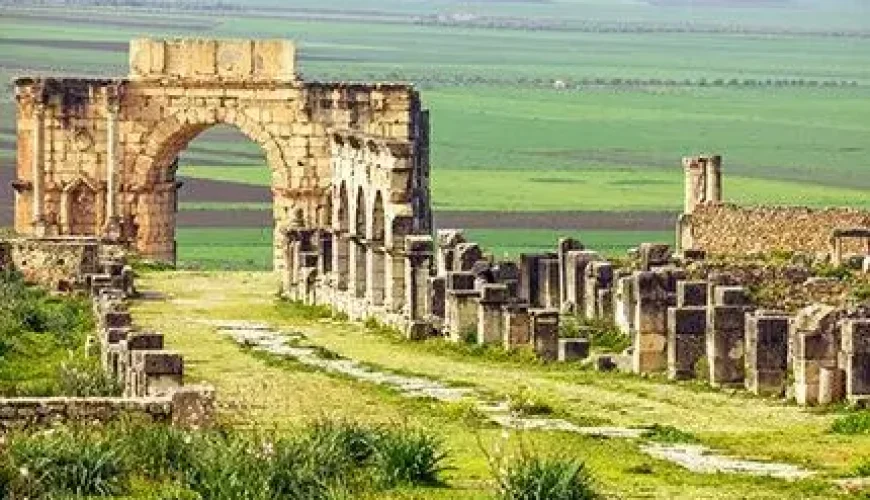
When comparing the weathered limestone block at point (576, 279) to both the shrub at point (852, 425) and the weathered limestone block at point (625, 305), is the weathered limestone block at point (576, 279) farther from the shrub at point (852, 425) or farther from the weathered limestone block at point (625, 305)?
the shrub at point (852, 425)

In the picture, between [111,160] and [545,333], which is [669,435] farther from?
[111,160]

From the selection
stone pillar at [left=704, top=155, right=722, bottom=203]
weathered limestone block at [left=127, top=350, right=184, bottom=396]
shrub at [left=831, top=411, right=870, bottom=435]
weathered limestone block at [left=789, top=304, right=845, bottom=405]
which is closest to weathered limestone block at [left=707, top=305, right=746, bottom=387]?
weathered limestone block at [left=789, top=304, right=845, bottom=405]

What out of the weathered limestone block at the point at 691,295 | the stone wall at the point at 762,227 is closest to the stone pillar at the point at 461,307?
the weathered limestone block at the point at 691,295

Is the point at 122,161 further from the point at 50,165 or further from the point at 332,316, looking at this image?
the point at 332,316

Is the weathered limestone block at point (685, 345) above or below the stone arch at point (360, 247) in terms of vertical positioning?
below

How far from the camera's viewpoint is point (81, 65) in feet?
512

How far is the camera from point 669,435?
1417 inches

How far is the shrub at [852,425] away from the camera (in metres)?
36.4

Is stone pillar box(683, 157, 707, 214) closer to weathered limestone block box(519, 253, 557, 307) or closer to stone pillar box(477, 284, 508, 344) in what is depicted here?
weathered limestone block box(519, 253, 557, 307)

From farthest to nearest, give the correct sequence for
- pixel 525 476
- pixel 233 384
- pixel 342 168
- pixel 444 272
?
pixel 342 168 → pixel 444 272 → pixel 233 384 → pixel 525 476

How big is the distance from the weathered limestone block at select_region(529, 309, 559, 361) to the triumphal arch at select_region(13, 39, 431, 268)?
66.4 feet

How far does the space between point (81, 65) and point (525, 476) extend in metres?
128

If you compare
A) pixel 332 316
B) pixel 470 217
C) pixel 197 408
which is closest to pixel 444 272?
pixel 332 316

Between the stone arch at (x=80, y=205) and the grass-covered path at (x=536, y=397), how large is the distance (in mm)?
15571
